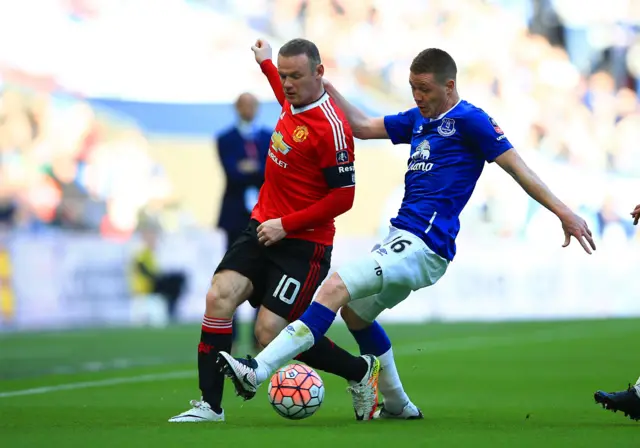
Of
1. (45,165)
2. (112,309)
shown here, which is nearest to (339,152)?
(112,309)

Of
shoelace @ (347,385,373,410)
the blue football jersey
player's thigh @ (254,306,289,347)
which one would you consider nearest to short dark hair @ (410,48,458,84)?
the blue football jersey

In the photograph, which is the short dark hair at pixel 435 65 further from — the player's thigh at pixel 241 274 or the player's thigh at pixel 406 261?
the player's thigh at pixel 241 274

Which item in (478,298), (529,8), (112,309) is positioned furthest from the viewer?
(529,8)

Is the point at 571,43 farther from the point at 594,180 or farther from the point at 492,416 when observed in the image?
the point at 492,416

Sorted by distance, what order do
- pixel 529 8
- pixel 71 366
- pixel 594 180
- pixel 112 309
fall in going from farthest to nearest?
pixel 529 8
pixel 594 180
pixel 112 309
pixel 71 366

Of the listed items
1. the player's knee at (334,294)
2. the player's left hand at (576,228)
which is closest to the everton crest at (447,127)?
the player's left hand at (576,228)

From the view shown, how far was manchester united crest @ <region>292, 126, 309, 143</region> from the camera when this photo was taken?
5793 millimetres

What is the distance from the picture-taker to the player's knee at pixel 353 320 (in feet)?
19.7

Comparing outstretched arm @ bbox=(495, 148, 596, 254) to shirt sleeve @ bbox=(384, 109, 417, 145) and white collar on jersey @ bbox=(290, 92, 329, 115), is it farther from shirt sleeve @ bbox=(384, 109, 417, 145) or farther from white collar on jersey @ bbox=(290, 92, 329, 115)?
white collar on jersey @ bbox=(290, 92, 329, 115)

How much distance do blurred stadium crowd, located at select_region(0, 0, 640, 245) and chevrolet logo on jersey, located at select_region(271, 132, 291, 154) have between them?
53.3 feet

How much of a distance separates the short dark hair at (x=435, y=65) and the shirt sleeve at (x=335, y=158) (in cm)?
52

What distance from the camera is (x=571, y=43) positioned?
28141mm

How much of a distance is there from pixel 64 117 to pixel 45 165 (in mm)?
1544

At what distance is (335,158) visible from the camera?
18.8ft
